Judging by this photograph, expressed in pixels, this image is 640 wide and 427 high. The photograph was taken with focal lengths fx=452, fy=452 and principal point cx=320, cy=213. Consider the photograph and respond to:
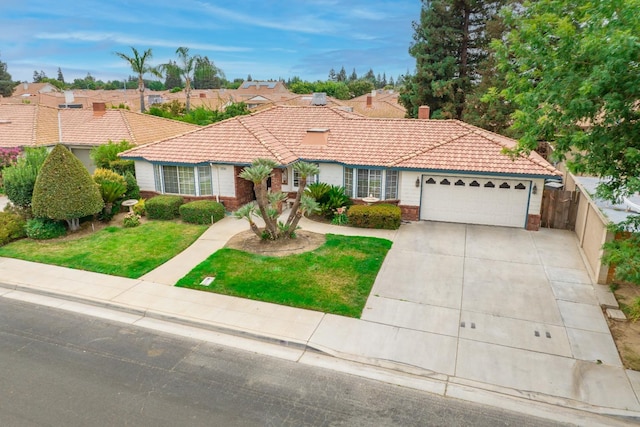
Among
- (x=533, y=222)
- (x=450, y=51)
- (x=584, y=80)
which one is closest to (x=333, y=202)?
(x=533, y=222)

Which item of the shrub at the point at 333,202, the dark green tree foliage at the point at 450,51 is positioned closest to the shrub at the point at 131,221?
the shrub at the point at 333,202

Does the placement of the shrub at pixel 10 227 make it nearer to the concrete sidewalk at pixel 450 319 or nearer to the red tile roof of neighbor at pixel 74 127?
the concrete sidewalk at pixel 450 319

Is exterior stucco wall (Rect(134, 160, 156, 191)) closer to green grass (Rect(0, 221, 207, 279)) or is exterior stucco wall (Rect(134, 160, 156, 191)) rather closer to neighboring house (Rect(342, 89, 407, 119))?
green grass (Rect(0, 221, 207, 279))

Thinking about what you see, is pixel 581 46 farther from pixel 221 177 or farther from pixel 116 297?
pixel 221 177

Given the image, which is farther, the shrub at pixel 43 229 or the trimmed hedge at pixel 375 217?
the trimmed hedge at pixel 375 217

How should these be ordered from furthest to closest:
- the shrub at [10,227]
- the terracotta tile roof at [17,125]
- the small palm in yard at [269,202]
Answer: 1. the terracotta tile roof at [17,125]
2. the shrub at [10,227]
3. the small palm in yard at [269,202]

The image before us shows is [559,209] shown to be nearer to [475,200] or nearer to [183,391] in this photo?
[475,200]

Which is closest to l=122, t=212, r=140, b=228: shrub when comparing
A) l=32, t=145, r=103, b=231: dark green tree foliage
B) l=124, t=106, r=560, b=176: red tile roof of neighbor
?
l=32, t=145, r=103, b=231: dark green tree foliage
